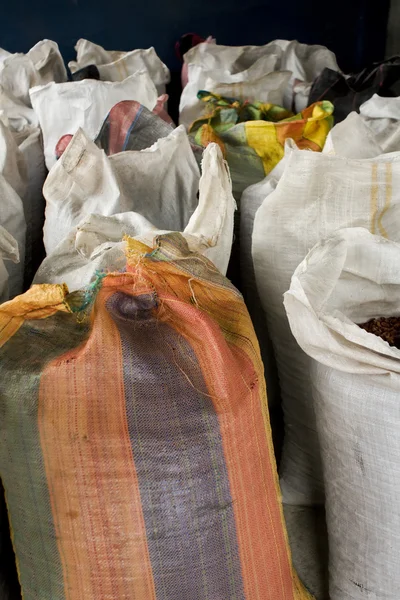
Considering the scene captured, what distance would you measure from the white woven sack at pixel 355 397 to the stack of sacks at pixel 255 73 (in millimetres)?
871

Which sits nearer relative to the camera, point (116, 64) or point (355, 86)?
point (355, 86)

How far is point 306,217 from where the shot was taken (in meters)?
0.88

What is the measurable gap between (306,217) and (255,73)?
94 cm

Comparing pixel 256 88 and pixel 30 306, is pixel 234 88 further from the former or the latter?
pixel 30 306

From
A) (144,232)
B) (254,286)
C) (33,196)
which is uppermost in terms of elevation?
(144,232)

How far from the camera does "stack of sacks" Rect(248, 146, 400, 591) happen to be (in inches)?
33.4

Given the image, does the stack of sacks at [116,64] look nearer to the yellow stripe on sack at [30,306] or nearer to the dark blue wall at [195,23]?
the dark blue wall at [195,23]

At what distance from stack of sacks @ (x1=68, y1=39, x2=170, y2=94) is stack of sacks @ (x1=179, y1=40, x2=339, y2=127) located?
10 centimetres

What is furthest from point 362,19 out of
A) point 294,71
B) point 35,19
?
point 35,19

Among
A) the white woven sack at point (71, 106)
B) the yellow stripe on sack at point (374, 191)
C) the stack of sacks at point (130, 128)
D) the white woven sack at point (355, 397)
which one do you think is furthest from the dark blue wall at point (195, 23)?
the white woven sack at point (355, 397)

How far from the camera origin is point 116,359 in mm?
617

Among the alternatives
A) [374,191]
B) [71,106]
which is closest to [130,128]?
[71,106]

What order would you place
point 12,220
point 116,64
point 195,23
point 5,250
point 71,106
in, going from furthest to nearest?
point 195,23
point 116,64
point 71,106
point 12,220
point 5,250

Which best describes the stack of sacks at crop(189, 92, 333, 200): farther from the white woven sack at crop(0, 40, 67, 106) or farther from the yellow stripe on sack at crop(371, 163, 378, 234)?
the white woven sack at crop(0, 40, 67, 106)
